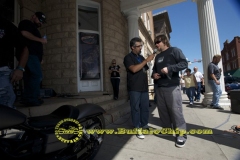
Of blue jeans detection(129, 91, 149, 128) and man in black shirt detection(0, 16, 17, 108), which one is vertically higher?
man in black shirt detection(0, 16, 17, 108)

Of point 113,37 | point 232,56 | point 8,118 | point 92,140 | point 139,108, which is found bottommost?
point 92,140

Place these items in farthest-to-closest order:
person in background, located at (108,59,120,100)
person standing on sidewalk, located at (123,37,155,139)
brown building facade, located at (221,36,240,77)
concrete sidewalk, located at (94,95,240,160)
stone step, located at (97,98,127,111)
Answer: brown building facade, located at (221,36,240,77), person in background, located at (108,59,120,100), stone step, located at (97,98,127,111), person standing on sidewalk, located at (123,37,155,139), concrete sidewalk, located at (94,95,240,160)

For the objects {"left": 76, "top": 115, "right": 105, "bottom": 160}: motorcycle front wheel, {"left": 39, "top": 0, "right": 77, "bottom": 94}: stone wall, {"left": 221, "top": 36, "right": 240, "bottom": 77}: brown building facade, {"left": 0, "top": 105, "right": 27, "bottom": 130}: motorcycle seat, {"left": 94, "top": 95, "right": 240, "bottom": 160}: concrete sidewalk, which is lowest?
{"left": 94, "top": 95, "right": 240, "bottom": 160}: concrete sidewalk

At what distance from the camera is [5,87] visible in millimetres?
1579

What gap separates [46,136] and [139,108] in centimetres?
190

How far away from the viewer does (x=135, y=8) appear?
7.11 m

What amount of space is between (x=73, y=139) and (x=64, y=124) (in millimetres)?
211

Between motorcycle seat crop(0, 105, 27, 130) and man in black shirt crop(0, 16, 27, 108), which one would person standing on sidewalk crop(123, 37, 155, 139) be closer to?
man in black shirt crop(0, 16, 27, 108)

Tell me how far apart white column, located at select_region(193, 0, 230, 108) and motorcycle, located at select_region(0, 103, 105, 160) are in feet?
18.3

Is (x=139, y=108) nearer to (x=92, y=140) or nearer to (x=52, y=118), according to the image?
(x=92, y=140)

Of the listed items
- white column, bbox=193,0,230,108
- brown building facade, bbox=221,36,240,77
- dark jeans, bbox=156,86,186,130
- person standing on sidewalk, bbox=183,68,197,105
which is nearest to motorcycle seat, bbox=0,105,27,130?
dark jeans, bbox=156,86,186,130

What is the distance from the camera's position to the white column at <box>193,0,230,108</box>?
18.4 feet

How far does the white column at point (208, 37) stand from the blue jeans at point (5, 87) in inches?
245

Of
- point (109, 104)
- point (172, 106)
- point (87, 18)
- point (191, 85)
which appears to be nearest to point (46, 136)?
point (172, 106)
